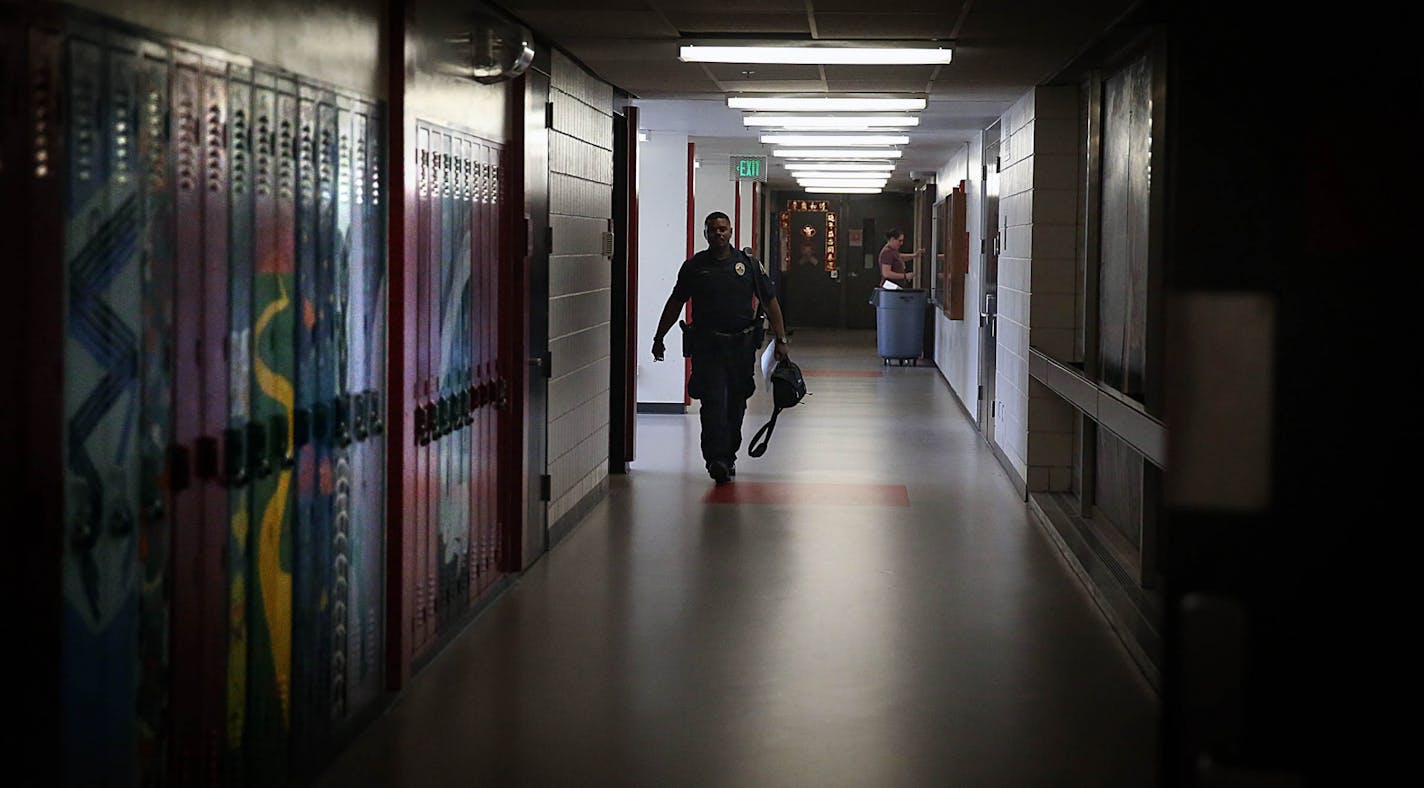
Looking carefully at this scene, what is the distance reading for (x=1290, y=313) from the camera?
1.36 meters

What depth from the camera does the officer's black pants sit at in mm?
9531

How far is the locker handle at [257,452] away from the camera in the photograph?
3.64 metres

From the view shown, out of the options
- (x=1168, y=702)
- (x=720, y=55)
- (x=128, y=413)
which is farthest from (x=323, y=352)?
(x=720, y=55)

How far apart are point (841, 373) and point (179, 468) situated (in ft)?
Answer: 50.4

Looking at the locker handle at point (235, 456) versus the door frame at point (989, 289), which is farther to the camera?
the door frame at point (989, 289)

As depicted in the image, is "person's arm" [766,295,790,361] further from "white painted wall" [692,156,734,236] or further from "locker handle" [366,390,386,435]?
"white painted wall" [692,156,734,236]

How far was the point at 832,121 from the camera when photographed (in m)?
10.8

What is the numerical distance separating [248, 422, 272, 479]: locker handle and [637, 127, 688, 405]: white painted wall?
954 cm

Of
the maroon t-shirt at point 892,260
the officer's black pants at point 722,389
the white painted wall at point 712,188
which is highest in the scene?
the white painted wall at point 712,188

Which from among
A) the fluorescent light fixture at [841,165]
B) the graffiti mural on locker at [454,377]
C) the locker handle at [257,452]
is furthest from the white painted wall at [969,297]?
the locker handle at [257,452]

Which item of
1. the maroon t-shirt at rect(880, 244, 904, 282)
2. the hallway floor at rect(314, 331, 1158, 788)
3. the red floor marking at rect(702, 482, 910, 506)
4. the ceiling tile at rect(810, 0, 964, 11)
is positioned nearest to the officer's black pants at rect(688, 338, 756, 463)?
the red floor marking at rect(702, 482, 910, 506)

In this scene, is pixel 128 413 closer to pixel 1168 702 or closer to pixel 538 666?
pixel 1168 702

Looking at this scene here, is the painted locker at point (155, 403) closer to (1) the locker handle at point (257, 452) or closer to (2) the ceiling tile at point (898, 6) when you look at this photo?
(1) the locker handle at point (257, 452)

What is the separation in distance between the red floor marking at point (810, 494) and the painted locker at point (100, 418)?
6097 mm
